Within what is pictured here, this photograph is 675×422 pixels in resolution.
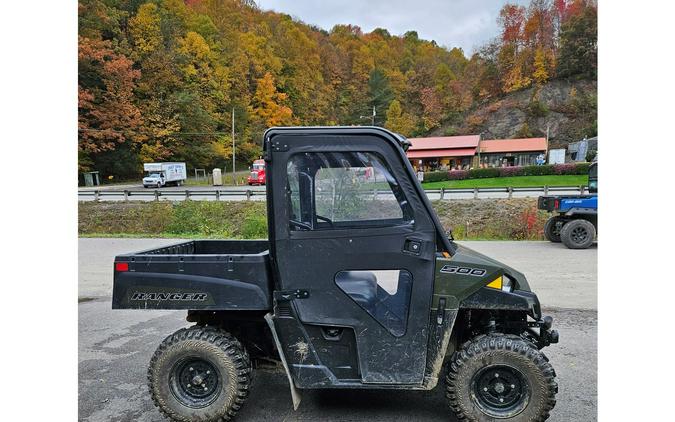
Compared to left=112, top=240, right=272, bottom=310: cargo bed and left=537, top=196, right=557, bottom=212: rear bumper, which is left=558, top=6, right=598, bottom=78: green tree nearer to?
left=537, top=196, right=557, bottom=212: rear bumper

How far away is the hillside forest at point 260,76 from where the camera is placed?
3934cm

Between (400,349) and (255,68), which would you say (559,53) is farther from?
(400,349)

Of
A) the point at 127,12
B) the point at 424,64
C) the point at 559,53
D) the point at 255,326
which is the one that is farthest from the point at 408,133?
the point at 255,326

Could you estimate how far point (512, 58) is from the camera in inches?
2876

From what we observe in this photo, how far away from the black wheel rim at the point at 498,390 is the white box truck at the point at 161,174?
3716cm

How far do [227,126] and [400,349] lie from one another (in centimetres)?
4860

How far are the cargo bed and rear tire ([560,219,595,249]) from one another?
1011cm

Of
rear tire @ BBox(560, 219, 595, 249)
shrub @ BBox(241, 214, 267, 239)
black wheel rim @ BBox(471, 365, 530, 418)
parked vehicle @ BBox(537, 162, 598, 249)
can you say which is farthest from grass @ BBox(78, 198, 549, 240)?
black wheel rim @ BBox(471, 365, 530, 418)

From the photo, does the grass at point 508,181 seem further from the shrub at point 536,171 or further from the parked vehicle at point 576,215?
the parked vehicle at point 576,215

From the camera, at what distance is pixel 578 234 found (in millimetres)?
11078

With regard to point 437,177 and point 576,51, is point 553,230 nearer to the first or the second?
point 437,177

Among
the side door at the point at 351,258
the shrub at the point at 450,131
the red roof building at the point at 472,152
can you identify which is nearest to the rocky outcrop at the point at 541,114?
the shrub at the point at 450,131

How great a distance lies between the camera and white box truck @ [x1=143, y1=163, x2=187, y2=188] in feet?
119

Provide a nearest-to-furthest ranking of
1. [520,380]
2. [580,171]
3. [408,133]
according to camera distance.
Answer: [520,380] < [580,171] < [408,133]
